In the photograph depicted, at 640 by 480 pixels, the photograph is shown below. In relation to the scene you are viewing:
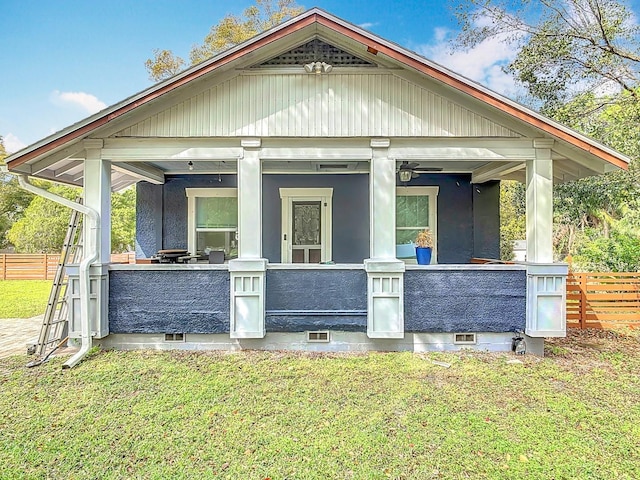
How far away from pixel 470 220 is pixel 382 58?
4394 millimetres

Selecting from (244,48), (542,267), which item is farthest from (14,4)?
(542,267)

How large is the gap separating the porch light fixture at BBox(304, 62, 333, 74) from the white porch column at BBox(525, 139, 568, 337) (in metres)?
3.14

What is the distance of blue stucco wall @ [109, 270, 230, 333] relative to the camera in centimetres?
530

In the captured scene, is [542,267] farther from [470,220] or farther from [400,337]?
[470,220]

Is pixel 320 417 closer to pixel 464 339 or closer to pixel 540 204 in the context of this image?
pixel 464 339

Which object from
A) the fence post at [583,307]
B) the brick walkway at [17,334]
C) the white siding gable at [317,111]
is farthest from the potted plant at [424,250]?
the brick walkway at [17,334]

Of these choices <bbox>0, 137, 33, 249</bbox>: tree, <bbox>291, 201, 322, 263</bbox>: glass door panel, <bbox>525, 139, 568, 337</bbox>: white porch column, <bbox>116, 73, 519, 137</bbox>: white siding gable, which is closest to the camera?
<bbox>525, 139, 568, 337</bbox>: white porch column

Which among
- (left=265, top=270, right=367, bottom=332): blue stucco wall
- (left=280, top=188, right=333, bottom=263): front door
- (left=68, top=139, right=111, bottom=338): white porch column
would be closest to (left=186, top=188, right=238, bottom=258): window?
(left=280, top=188, right=333, bottom=263): front door

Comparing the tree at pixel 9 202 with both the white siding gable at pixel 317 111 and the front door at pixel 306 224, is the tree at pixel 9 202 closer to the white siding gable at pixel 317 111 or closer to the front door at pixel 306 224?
the front door at pixel 306 224

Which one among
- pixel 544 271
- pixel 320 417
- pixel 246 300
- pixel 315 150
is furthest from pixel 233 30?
pixel 320 417

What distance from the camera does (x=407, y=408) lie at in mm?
3684

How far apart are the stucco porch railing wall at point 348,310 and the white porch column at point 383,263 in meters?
0.16

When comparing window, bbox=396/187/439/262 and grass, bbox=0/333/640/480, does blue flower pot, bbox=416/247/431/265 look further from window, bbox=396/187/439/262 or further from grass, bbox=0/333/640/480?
window, bbox=396/187/439/262

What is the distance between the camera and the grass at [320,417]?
9.11 feet
